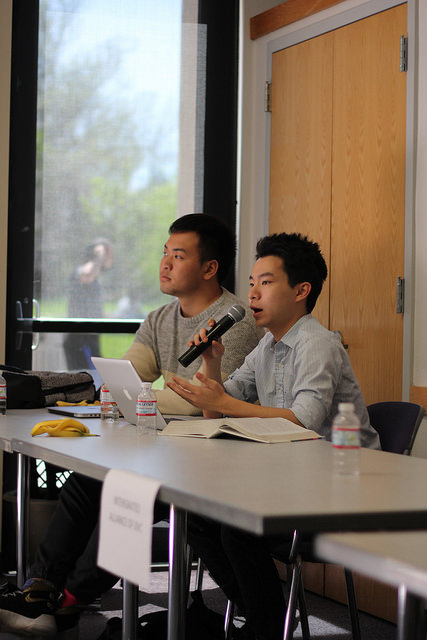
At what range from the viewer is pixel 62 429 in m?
1.94

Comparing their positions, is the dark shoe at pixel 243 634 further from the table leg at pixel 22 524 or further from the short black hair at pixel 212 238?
the short black hair at pixel 212 238

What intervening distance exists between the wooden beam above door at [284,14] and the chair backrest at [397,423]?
185cm

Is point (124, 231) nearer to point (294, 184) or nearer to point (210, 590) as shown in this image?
point (294, 184)

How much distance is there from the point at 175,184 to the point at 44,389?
1.39 m

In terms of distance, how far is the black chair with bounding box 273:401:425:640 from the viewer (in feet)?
6.32

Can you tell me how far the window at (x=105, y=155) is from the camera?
3521mm

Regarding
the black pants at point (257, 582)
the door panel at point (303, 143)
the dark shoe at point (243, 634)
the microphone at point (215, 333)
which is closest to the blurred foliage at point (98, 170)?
the door panel at point (303, 143)

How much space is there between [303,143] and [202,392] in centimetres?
180

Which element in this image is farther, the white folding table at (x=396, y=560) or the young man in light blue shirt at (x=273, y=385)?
the young man in light blue shirt at (x=273, y=385)

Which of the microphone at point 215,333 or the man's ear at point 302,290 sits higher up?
the man's ear at point 302,290

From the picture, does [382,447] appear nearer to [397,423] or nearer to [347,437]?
[397,423]

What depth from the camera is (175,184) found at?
149 inches

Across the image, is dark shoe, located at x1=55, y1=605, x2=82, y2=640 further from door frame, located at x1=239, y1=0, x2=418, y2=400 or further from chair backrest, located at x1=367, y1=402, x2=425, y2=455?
door frame, located at x1=239, y1=0, x2=418, y2=400

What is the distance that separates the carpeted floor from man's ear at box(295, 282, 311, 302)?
114cm
